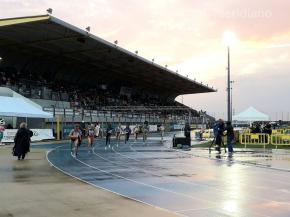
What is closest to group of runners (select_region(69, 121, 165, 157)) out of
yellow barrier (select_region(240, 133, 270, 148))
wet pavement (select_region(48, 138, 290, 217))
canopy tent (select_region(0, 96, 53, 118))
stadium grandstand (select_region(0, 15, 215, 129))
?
canopy tent (select_region(0, 96, 53, 118))

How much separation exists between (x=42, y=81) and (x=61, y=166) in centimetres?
4063

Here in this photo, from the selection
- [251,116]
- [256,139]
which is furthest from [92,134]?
[251,116]

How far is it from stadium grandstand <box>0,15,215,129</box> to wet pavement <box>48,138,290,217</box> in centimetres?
2376

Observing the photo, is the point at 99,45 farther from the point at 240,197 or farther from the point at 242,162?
the point at 240,197

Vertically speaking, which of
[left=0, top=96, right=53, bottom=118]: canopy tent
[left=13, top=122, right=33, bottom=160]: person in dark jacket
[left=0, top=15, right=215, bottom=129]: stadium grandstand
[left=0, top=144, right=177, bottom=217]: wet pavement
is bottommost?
[left=0, top=144, right=177, bottom=217]: wet pavement

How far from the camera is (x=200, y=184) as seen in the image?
43.7ft

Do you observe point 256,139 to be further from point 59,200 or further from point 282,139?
point 59,200

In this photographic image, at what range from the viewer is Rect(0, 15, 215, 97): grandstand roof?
42.9 meters

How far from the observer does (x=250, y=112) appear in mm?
49875

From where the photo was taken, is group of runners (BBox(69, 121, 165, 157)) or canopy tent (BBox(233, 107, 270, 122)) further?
canopy tent (BBox(233, 107, 270, 122))

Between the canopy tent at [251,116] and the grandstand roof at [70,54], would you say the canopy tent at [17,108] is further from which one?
the canopy tent at [251,116]

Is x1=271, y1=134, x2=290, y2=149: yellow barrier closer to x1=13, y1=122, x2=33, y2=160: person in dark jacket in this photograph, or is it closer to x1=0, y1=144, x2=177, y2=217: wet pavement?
x1=13, y1=122, x2=33, y2=160: person in dark jacket

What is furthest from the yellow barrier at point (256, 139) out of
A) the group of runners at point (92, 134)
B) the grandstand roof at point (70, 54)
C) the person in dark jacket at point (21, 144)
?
the grandstand roof at point (70, 54)

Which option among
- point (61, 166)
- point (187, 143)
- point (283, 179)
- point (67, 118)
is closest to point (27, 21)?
point (67, 118)
